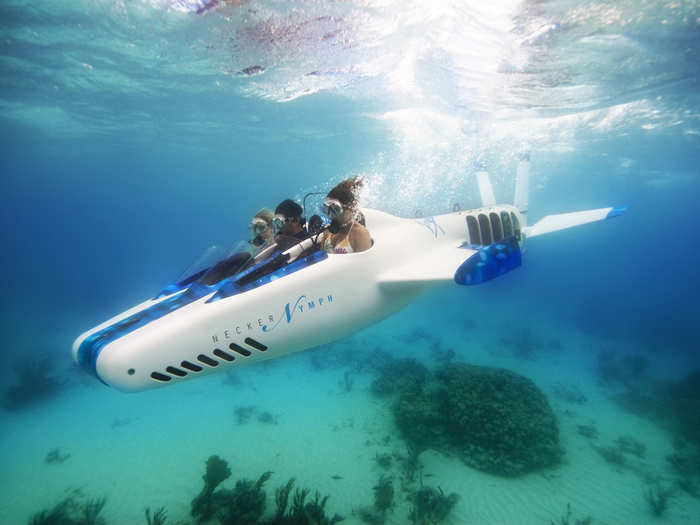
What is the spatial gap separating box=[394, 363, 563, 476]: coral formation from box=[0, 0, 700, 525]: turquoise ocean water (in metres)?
0.12

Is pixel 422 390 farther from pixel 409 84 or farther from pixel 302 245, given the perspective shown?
pixel 409 84

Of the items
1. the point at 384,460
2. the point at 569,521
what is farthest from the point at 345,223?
the point at 569,521

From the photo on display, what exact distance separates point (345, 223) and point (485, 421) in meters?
5.42

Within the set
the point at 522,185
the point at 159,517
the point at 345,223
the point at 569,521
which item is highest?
the point at 345,223

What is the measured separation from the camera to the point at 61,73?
43.0 feet

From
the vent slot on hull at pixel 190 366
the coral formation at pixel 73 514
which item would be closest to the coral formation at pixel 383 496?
the vent slot on hull at pixel 190 366

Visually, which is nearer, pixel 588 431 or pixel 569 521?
pixel 569 521

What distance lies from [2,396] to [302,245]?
51.7ft

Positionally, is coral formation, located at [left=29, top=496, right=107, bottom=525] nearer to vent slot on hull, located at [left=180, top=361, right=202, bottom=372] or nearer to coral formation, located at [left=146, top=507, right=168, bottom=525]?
coral formation, located at [left=146, top=507, right=168, bottom=525]

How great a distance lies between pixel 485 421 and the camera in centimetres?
623

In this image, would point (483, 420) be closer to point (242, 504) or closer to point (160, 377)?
point (242, 504)

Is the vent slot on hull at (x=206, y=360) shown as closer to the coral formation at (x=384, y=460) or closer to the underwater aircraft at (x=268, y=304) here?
the underwater aircraft at (x=268, y=304)

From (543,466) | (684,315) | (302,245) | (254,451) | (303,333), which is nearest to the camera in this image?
(303,333)

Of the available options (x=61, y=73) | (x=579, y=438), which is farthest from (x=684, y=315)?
(x=61, y=73)
